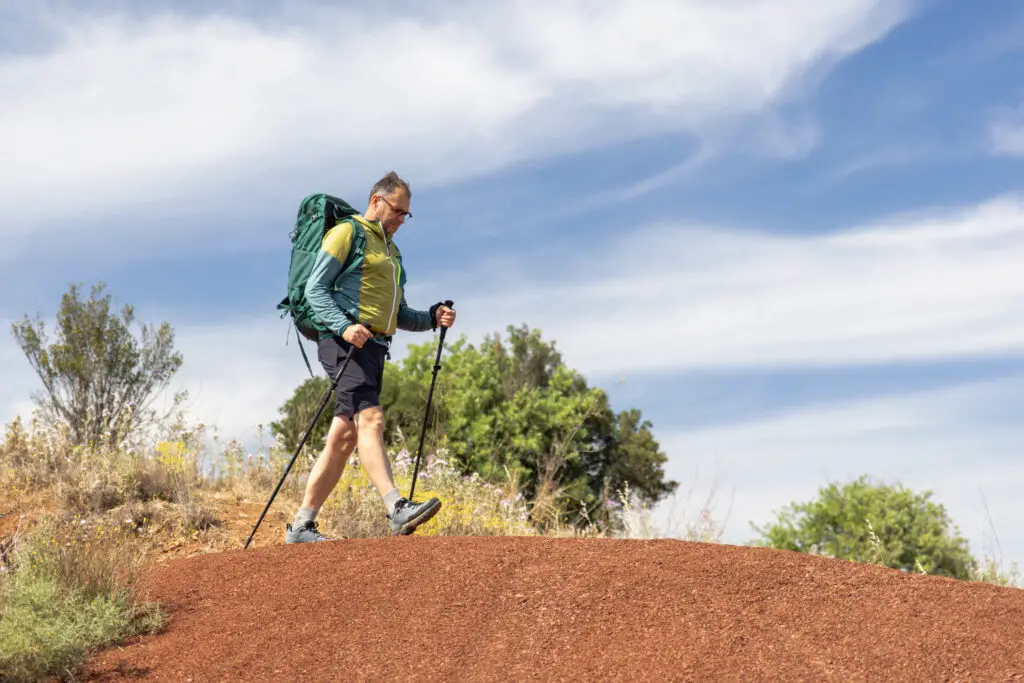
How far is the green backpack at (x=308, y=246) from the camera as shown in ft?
22.6

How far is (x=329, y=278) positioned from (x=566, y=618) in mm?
2863

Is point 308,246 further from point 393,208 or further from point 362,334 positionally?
point 362,334

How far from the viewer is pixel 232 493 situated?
10758 millimetres

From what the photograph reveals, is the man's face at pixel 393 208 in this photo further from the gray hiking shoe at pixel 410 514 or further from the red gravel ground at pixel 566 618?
the red gravel ground at pixel 566 618

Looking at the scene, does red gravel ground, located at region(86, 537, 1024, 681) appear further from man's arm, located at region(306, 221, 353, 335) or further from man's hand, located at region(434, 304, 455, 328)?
man's hand, located at region(434, 304, 455, 328)

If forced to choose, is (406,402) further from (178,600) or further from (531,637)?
(531,637)

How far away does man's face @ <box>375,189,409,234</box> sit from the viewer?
7.02m

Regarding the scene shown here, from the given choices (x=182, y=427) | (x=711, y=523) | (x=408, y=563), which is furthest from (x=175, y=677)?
(x=182, y=427)

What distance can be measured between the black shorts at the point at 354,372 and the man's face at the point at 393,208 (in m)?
0.89

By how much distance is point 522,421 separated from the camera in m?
17.0

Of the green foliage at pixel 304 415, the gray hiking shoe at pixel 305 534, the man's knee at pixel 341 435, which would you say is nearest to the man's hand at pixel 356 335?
the man's knee at pixel 341 435

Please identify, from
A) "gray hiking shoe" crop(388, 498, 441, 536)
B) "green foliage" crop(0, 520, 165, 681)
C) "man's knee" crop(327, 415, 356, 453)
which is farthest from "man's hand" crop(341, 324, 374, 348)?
"green foliage" crop(0, 520, 165, 681)

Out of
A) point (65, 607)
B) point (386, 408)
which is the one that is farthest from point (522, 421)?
point (65, 607)

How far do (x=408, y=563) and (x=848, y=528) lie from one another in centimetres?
1037
